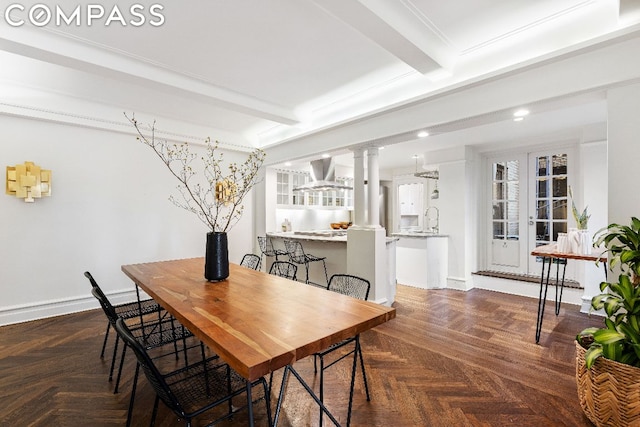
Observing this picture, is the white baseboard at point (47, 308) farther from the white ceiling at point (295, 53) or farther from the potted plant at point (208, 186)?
the white ceiling at point (295, 53)

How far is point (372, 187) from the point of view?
13.7 ft

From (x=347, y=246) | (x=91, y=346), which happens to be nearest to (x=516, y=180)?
(x=347, y=246)

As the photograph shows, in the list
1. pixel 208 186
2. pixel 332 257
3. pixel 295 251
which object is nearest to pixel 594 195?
pixel 332 257

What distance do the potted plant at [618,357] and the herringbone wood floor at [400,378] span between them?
21cm

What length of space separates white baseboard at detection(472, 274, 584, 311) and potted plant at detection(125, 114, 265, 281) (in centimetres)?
424

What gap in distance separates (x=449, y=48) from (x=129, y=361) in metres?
3.94

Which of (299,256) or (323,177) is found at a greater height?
(323,177)

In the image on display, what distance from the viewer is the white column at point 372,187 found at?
4.09m

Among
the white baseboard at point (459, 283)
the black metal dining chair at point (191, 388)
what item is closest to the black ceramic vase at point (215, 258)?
the black metal dining chair at point (191, 388)

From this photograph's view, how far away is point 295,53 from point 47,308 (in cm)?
423

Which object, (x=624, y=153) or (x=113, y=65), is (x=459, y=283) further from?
(x=113, y=65)

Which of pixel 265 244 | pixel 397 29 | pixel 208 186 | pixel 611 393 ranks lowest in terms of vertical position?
pixel 611 393

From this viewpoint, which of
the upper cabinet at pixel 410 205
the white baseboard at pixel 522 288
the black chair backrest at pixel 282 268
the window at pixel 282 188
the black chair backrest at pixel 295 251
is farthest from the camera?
the upper cabinet at pixel 410 205

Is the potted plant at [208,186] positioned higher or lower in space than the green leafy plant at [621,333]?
higher
